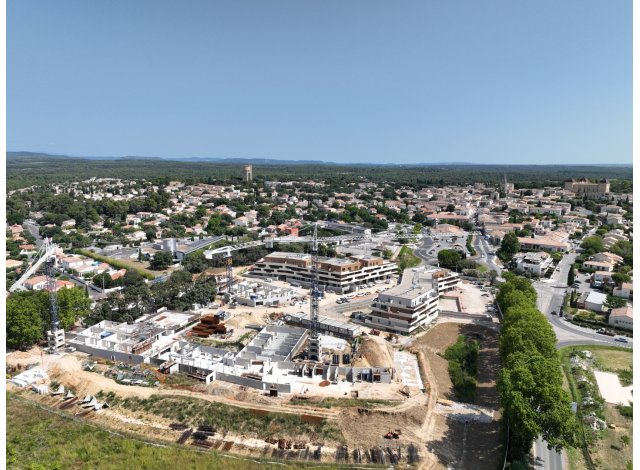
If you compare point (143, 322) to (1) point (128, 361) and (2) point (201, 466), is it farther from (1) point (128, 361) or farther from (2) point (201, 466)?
(2) point (201, 466)

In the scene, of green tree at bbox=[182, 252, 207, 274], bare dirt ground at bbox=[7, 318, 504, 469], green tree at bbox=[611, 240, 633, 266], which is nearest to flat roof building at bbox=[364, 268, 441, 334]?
bare dirt ground at bbox=[7, 318, 504, 469]

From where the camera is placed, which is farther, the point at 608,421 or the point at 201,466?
the point at 608,421

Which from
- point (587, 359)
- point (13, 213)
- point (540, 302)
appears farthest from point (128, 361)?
point (13, 213)

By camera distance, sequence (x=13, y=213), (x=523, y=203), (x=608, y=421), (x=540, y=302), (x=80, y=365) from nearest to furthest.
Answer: (x=608, y=421) < (x=80, y=365) < (x=540, y=302) < (x=13, y=213) < (x=523, y=203)

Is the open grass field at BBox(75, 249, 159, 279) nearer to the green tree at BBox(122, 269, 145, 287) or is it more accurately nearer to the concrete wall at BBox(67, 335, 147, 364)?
the green tree at BBox(122, 269, 145, 287)

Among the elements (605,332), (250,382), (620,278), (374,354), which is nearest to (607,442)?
(374,354)

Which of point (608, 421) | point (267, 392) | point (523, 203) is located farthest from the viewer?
point (523, 203)
